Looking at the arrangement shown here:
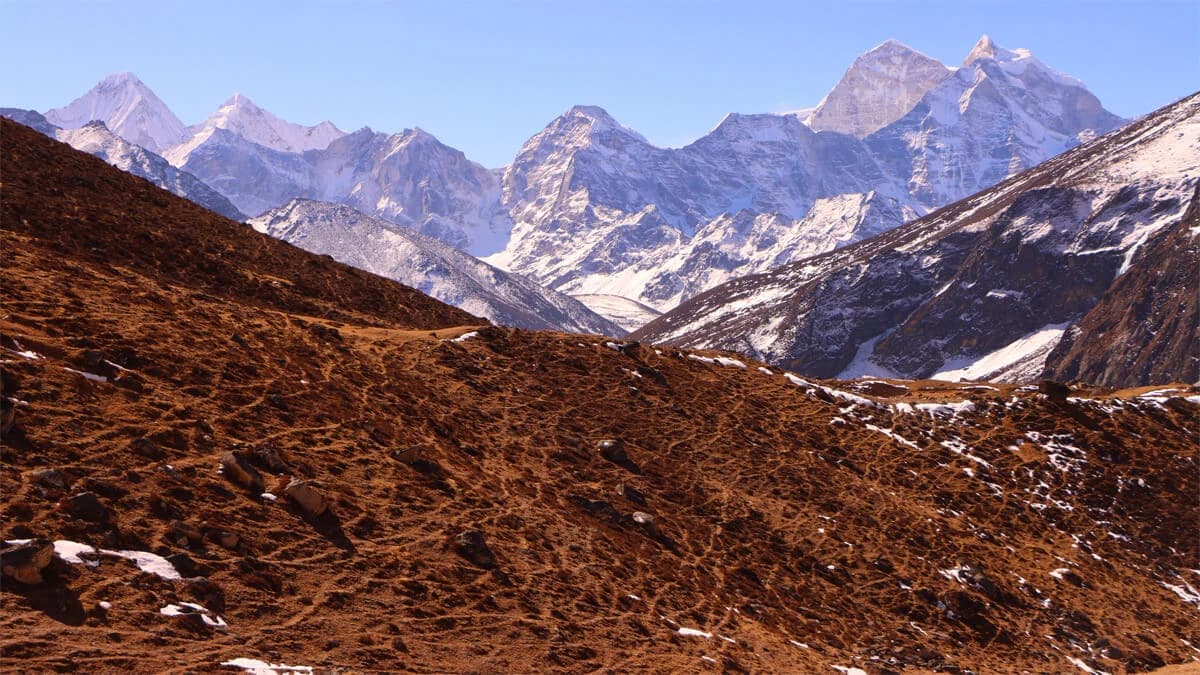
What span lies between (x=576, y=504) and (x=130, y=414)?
12035 millimetres

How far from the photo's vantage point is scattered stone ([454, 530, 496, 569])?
23.8m

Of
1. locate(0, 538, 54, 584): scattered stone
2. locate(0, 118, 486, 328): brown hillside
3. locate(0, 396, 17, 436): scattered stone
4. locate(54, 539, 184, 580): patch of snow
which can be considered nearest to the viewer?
locate(0, 538, 54, 584): scattered stone

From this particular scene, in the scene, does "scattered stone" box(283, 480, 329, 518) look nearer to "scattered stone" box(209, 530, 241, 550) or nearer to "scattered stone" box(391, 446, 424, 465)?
"scattered stone" box(209, 530, 241, 550)

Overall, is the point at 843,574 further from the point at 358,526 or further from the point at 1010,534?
the point at 358,526

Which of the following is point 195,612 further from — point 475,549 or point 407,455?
point 407,455

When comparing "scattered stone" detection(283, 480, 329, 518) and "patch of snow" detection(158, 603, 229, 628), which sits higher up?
"scattered stone" detection(283, 480, 329, 518)

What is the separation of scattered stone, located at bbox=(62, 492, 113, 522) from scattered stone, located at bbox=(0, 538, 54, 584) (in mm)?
1765

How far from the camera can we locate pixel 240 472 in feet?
74.6

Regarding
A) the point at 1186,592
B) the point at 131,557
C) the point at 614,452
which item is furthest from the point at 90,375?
the point at 1186,592

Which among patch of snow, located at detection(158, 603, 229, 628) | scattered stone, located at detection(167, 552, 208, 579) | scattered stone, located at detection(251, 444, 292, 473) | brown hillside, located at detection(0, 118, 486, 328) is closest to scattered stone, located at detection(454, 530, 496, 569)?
scattered stone, located at detection(251, 444, 292, 473)

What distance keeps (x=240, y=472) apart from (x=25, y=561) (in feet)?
19.4

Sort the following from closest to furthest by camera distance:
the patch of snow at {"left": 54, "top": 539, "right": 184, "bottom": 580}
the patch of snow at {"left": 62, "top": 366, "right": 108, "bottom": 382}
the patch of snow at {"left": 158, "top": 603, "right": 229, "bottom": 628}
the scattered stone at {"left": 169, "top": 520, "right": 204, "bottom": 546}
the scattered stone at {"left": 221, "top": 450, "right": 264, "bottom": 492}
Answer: the patch of snow at {"left": 158, "top": 603, "right": 229, "bottom": 628} < the patch of snow at {"left": 54, "top": 539, "right": 184, "bottom": 580} < the scattered stone at {"left": 169, "top": 520, "right": 204, "bottom": 546} < the scattered stone at {"left": 221, "top": 450, "right": 264, "bottom": 492} < the patch of snow at {"left": 62, "top": 366, "right": 108, "bottom": 382}

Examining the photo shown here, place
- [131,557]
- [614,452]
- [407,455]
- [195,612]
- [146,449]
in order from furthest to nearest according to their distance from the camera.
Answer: [614,452] < [407,455] < [146,449] < [131,557] < [195,612]

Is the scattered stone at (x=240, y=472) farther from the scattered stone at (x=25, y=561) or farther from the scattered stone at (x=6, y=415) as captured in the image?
the scattered stone at (x=25, y=561)
